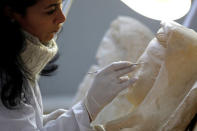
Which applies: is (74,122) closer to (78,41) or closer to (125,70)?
(125,70)

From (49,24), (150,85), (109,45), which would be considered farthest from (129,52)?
(49,24)

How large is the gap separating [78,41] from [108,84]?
1.36 meters

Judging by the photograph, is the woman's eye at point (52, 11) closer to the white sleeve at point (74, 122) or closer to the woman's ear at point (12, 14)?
the woman's ear at point (12, 14)

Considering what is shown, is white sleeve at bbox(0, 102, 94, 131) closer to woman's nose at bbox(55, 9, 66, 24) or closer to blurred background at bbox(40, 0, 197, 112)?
woman's nose at bbox(55, 9, 66, 24)

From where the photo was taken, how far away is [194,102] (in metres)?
0.91

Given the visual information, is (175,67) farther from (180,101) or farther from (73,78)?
(73,78)

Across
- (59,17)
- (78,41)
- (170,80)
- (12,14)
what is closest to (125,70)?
(170,80)

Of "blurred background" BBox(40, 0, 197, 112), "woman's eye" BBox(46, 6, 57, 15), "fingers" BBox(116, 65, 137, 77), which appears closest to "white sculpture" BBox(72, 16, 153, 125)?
"blurred background" BBox(40, 0, 197, 112)

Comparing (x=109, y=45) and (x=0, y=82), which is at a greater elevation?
(x=0, y=82)

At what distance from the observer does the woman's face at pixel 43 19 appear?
93 cm

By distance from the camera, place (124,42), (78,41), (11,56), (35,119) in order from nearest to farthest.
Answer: (11,56) → (35,119) → (124,42) → (78,41)

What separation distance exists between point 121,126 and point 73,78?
1.44 metres

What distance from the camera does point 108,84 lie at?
1003 millimetres

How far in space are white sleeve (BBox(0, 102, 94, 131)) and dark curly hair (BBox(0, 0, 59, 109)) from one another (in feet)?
0.08
